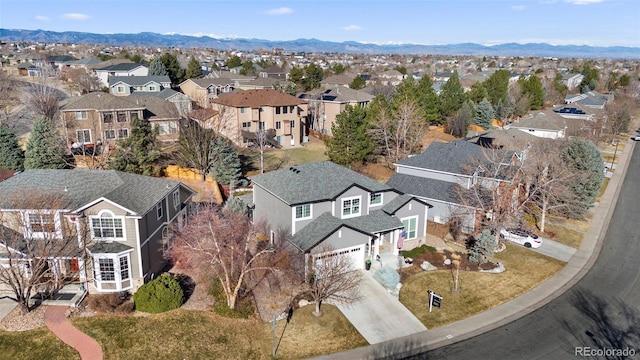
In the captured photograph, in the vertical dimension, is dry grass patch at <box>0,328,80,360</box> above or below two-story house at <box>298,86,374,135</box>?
below

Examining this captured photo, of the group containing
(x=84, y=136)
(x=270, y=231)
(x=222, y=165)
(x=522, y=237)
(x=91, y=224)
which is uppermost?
(x=84, y=136)

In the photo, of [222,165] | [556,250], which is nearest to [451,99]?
[556,250]

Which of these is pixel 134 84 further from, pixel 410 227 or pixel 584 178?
pixel 584 178

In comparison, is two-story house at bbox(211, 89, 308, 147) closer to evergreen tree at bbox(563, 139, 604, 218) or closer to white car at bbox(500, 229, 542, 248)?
white car at bbox(500, 229, 542, 248)

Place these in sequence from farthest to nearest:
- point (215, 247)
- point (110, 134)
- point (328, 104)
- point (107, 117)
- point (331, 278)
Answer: point (328, 104), point (110, 134), point (107, 117), point (215, 247), point (331, 278)

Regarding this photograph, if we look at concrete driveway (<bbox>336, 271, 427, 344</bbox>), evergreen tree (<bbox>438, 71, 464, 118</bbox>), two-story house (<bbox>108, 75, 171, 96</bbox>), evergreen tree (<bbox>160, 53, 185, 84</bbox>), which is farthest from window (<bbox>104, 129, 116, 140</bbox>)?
evergreen tree (<bbox>438, 71, 464, 118</bbox>)

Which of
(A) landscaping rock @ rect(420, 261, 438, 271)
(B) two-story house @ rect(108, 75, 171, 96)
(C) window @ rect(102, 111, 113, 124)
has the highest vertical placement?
(B) two-story house @ rect(108, 75, 171, 96)
